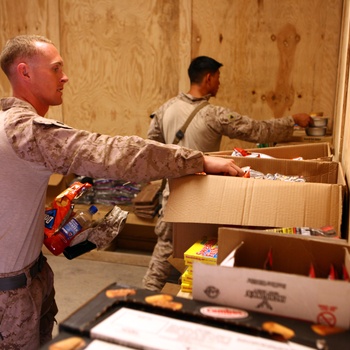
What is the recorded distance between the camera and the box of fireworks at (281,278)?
2.78ft

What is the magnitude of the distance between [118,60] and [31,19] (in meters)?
1.04

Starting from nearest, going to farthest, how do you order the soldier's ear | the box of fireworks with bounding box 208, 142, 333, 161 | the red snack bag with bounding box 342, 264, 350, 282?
1. the red snack bag with bounding box 342, 264, 350, 282
2. the soldier's ear
3. the box of fireworks with bounding box 208, 142, 333, 161

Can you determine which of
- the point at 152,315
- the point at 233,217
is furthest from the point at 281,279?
the point at 233,217

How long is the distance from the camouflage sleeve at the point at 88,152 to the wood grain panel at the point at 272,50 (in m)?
2.60

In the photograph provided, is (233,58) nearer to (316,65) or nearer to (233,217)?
(316,65)

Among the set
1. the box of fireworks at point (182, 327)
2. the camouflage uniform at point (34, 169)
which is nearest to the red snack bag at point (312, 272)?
the box of fireworks at point (182, 327)

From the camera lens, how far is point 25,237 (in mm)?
1610

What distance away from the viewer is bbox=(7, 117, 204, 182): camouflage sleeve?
1.46 m

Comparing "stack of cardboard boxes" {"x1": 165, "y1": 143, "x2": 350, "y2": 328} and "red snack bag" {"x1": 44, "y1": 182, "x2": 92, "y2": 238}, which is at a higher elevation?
"stack of cardboard boxes" {"x1": 165, "y1": 143, "x2": 350, "y2": 328}

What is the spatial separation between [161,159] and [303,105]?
8.76ft

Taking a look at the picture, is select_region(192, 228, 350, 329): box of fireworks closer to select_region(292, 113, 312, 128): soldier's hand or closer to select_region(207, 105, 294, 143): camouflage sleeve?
select_region(207, 105, 294, 143): camouflage sleeve

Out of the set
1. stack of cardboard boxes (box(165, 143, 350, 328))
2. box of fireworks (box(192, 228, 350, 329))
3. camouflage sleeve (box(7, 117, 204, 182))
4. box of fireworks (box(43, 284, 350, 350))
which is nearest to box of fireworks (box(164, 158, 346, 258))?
stack of cardboard boxes (box(165, 143, 350, 328))

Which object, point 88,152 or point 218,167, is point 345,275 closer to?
point 218,167

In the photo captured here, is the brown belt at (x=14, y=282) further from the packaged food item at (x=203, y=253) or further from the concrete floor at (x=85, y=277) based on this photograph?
the concrete floor at (x=85, y=277)
